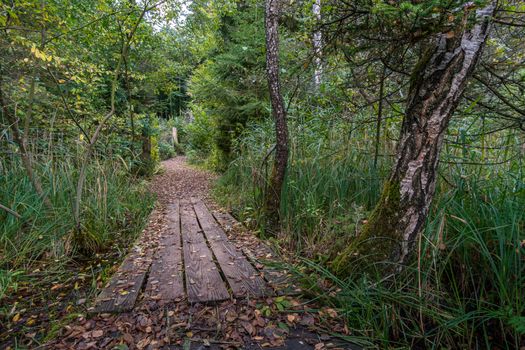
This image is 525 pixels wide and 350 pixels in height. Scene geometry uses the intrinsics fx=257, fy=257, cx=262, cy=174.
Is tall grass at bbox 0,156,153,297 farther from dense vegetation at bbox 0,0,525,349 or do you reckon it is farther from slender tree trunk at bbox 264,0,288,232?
slender tree trunk at bbox 264,0,288,232

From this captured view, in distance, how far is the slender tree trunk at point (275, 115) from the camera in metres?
2.76

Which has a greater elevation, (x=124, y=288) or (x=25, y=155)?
(x=25, y=155)

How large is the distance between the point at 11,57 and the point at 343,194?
14.6 ft

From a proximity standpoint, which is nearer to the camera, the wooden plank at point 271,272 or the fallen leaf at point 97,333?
the fallen leaf at point 97,333

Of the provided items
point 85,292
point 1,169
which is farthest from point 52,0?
point 85,292

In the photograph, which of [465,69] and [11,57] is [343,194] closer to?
[465,69]

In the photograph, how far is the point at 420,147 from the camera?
1579mm

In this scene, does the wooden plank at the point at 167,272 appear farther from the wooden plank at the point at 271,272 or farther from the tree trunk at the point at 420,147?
the tree trunk at the point at 420,147

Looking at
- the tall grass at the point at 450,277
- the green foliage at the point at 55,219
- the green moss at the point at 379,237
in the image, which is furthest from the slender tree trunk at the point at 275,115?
the green foliage at the point at 55,219

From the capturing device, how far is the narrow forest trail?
150 cm

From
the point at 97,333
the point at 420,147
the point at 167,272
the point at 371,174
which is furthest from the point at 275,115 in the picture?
the point at 97,333

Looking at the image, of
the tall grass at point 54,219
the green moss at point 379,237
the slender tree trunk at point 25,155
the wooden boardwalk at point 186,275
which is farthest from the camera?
the slender tree trunk at point 25,155

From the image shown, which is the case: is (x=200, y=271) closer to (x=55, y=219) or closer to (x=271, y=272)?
(x=271, y=272)

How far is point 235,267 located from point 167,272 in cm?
60
